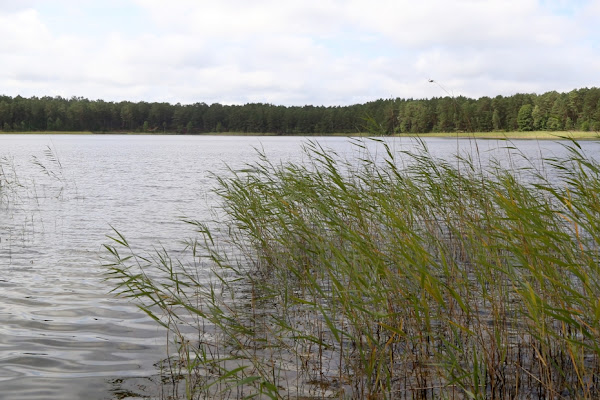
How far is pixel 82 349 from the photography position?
519 cm

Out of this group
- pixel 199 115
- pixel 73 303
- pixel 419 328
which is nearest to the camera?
pixel 419 328

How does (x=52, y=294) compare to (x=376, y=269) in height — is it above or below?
below

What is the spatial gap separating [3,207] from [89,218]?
363 centimetres

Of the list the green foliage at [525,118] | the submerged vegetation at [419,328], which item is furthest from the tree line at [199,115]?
the submerged vegetation at [419,328]

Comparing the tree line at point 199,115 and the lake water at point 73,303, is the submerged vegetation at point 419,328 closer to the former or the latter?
the lake water at point 73,303

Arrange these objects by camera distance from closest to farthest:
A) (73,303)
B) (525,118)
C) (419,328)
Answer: (419,328) → (73,303) → (525,118)

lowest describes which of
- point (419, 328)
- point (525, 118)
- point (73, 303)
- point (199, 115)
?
point (73, 303)

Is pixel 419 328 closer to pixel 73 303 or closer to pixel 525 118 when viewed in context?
pixel 73 303

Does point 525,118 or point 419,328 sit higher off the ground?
point 525,118

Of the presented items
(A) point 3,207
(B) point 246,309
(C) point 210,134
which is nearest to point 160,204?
(A) point 3,207

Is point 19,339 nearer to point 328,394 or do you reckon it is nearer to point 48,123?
point 328,394

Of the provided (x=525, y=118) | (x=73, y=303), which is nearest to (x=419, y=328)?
(x=73, y=303)

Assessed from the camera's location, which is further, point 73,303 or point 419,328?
point 73,303

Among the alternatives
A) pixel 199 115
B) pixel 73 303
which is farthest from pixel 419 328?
pixel 199 115
